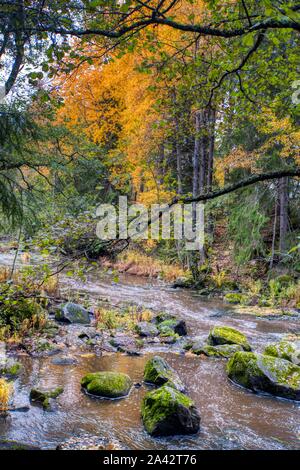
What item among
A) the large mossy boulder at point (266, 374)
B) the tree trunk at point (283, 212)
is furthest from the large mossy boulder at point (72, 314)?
→ the tree trunk at point (283, 212)

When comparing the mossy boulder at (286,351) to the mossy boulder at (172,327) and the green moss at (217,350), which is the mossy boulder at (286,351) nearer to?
the green moss at (217,350)

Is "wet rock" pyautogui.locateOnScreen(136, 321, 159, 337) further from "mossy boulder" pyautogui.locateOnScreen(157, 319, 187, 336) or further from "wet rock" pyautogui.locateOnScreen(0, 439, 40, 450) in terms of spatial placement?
"wet rock" pyautogui.locateOnScreen(0, 439, 40, 450)

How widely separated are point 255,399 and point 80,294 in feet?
23.1

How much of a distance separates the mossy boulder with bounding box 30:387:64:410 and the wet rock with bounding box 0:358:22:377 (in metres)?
0.70

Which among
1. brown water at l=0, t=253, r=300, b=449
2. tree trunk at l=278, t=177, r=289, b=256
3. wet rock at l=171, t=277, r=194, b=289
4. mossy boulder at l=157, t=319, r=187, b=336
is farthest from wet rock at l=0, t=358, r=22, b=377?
tree trunk at l=278, t=177, r=289, b=256

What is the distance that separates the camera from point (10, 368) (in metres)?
5.51

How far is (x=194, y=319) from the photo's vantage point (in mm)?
9836

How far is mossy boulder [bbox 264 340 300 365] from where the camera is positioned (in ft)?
21.5

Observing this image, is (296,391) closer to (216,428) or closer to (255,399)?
(255,399)

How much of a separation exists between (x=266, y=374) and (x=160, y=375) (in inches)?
63.5

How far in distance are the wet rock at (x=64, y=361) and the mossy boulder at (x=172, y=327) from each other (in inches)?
95.8

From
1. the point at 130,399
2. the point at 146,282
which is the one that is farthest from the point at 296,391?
the point at 146,282

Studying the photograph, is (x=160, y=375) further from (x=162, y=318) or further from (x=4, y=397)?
(x=162, y=318)

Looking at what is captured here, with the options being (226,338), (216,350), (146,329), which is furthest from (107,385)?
(146,329)
